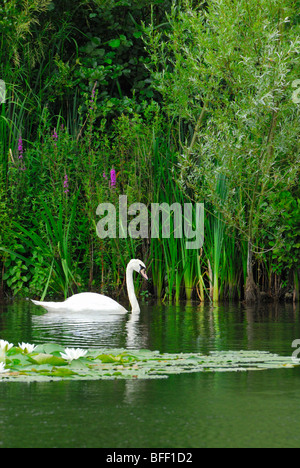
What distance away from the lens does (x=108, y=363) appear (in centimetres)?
573

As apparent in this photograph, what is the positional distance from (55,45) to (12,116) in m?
2.31

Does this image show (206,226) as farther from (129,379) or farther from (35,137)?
(129,379)

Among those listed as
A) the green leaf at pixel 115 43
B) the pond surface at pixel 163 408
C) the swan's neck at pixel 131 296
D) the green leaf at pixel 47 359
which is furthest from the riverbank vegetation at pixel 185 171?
the green leaf at pixel 47 359

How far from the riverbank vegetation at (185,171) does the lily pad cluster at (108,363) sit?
517 centimetres

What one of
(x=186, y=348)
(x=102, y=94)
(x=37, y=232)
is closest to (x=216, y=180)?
(x=37, y=232)

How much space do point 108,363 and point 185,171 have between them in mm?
5999

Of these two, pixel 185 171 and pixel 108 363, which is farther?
pixel 185 171

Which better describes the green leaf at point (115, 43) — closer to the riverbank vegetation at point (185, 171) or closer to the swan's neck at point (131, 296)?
the riverbank vegetation at point (185, 171)

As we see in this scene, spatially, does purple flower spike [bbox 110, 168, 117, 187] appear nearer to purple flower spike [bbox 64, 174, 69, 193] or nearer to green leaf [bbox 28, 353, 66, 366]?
purple flower spike [bbox 64, 174, 69, 193]

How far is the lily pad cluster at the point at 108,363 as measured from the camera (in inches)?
210

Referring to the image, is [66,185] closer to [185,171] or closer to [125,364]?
[185,171]

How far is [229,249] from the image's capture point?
11.9m

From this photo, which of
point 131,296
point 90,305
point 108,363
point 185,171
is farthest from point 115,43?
point 108,363

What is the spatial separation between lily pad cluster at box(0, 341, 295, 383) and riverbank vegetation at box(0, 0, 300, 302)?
5172 mm
